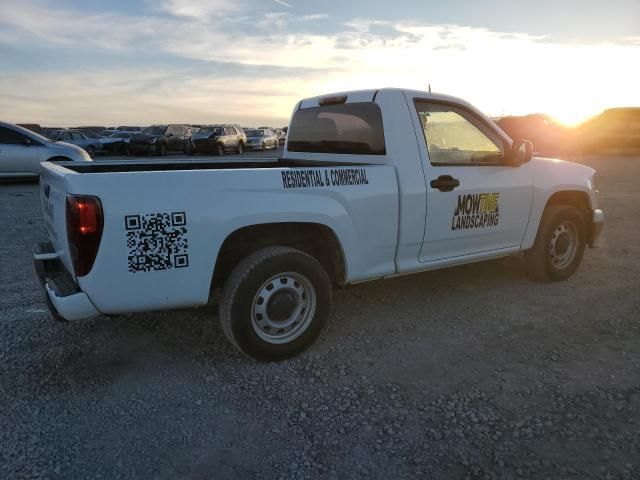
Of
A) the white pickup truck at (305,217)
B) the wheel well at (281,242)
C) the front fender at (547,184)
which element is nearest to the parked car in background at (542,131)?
the front fender at (547,184)

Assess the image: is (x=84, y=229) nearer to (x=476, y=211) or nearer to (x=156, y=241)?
(x=156, y=241)

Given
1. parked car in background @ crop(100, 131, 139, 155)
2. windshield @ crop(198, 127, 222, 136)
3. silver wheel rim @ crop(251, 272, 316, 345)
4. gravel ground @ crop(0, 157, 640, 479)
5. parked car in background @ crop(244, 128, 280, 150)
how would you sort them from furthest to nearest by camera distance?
1. parked car in background @ crop(244, 128, 280, 150)
2. windshield @ crop(198, 127, 222, 136)
3. parked car in background @ crop(100, 131, 139, 155)
4. silver wheel rim @ crop(251, 272, 316, 345)
5. gravel ground @ crop(0, 157, 640, 479)

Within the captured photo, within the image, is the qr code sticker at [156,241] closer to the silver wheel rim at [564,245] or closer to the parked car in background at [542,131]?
the silver wheel rim at [564,245]

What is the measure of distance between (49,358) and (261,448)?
1848 millimetres

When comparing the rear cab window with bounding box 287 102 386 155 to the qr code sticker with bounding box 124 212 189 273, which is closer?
the qr code sticker with bounding box 124 212 189 273

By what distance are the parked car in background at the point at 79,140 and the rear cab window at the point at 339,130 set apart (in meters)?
20.4

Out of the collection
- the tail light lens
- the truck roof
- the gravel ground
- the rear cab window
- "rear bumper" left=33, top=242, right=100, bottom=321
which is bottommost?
the gravel ground

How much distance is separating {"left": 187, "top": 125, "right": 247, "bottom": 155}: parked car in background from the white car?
47.8 feet

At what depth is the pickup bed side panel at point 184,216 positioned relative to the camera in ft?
9.22

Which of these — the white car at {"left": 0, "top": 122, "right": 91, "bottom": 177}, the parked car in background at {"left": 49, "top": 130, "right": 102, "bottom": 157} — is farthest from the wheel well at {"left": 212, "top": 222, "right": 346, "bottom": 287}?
the parked car in background at {"left": 49, "top": 130, "right": 102, "bottom": 157}

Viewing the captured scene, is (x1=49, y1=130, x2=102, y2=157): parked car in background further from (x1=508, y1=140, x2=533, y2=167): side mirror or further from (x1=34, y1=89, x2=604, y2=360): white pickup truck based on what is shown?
(x1=508, y1=140, x2=533, y2=167): side mirror

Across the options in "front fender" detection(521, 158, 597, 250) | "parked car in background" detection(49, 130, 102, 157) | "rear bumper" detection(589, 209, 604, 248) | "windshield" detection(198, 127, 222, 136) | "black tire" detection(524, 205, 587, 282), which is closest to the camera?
"front fender" detection(521, 158, 597, 250)

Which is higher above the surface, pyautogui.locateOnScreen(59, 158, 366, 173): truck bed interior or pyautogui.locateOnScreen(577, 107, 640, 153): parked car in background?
pyautogui.locateOnScreen(577, 107, 640, 153): parked car in background

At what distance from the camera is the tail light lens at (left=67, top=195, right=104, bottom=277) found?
2719 mm
